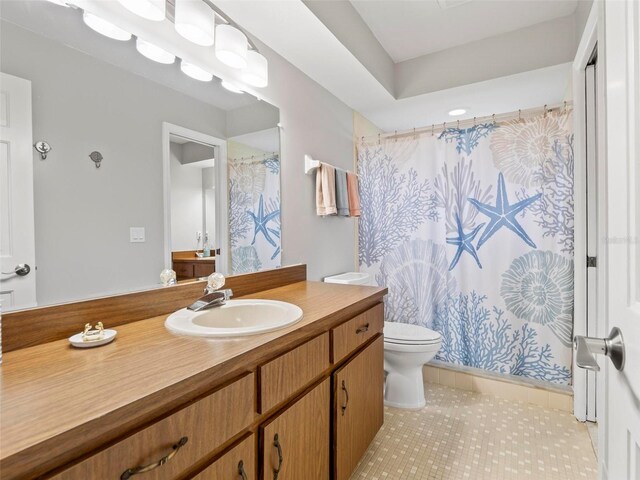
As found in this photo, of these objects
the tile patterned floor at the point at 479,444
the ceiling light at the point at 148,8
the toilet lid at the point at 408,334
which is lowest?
the tile patterned floor at the point at 479,444

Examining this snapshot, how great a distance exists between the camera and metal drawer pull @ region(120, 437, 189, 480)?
1.86 ft

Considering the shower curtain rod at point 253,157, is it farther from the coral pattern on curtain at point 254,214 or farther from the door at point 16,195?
the door at point 16,195

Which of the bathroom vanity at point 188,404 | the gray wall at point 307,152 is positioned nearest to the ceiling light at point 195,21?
the gray wall at point 307,152

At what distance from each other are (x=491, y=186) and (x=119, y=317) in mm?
2131

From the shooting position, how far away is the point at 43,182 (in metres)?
0.91

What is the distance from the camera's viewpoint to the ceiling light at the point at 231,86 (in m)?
1.50

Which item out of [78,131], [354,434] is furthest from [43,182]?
[354,434]

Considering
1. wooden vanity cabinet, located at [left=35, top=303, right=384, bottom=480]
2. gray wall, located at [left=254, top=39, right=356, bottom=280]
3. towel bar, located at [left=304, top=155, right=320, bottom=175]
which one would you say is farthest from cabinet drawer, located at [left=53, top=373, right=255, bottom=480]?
towel bar, located at [left=304, top=155, right=320, bottom=175]

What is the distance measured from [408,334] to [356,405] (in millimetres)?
840

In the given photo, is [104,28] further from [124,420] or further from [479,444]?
[479,444]

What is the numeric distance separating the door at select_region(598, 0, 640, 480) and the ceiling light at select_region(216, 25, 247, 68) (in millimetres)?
1267

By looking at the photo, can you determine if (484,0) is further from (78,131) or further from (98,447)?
(98,447)

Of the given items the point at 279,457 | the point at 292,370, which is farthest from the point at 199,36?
the point at 279,457

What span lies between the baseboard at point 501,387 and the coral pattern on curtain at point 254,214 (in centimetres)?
145
